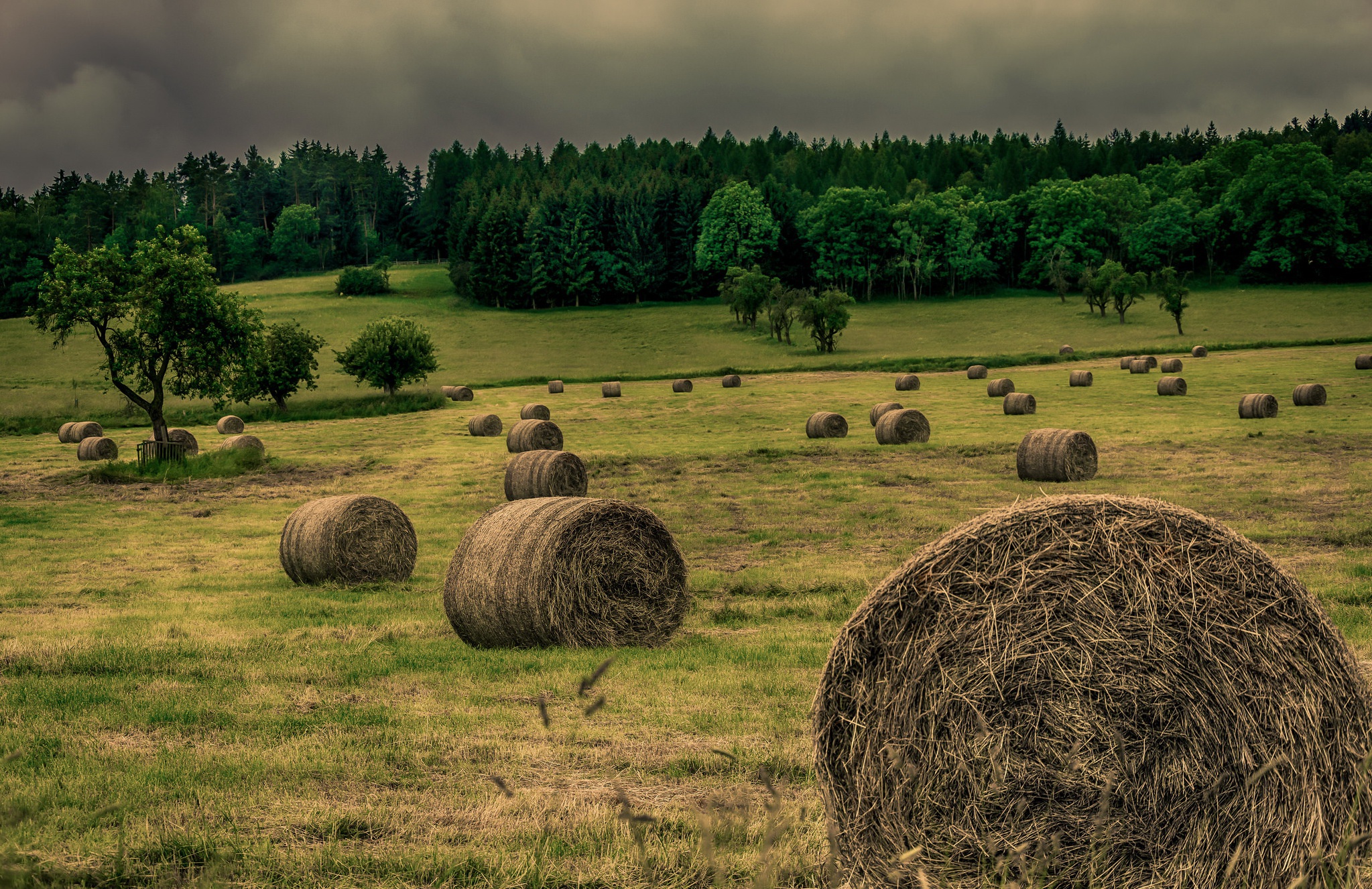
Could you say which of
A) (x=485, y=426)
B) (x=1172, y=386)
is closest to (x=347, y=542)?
(x=485, y=426)

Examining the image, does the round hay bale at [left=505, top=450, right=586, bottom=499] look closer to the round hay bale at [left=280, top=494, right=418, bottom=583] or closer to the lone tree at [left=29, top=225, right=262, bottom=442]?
the round hay bale at [left=280, top=494, right=418, bottom=583]

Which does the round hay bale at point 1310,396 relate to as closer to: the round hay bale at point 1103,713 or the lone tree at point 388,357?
the round hay bale at point 1103,713

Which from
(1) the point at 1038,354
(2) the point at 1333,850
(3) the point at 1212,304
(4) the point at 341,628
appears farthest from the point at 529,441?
(3) the point at 1212,304

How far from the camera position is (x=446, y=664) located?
11484 millimetres

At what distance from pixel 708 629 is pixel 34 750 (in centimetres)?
752

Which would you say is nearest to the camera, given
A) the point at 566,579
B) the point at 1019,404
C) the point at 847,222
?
the point at 566,579

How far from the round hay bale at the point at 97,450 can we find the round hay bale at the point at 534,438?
13553 millimetres

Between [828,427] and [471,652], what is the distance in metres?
25.8

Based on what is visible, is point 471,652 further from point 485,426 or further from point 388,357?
point 388,357

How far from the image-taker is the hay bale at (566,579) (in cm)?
1233

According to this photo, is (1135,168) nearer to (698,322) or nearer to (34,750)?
(698,322)

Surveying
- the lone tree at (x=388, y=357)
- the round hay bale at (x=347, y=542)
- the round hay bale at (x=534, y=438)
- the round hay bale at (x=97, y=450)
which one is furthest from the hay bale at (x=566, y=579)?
the lone tree at (x=388, y=357)

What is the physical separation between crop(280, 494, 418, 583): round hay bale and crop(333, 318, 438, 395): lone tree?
4727 cm

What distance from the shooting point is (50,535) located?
22.3 meters
